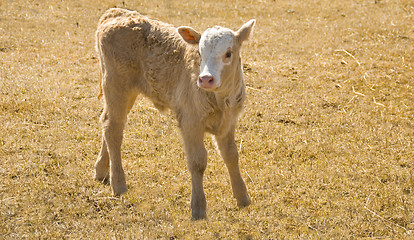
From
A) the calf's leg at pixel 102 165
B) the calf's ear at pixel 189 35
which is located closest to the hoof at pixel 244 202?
the calf's leg at pixel 102 165

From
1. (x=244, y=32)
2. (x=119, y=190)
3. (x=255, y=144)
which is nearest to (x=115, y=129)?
(x=119, y=190)

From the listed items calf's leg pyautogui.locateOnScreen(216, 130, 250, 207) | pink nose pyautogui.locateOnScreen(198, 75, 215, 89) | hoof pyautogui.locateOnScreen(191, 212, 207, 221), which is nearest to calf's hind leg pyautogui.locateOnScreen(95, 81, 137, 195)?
hoof pyautogui.locateOnScreen(191, 212, 207, 221)

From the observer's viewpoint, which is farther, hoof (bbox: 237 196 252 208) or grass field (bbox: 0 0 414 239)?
hoof (bbox: 237 196 252 208)

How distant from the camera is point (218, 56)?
17.5ft

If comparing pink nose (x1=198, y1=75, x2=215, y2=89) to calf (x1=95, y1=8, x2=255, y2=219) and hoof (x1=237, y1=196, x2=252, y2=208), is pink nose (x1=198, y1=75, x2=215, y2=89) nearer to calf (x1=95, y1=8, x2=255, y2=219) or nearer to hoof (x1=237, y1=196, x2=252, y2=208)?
calf (x1=95, y1=8, x2=255, y2=219)

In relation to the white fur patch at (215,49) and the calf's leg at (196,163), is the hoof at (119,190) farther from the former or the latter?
the white fur patch at (215,49)

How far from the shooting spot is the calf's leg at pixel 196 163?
5.83 meters

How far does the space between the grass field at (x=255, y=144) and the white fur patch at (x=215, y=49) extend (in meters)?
1.79

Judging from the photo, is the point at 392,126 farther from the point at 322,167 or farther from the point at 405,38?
the point at 405,38

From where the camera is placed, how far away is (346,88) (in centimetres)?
985

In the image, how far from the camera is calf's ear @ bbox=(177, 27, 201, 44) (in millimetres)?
5637

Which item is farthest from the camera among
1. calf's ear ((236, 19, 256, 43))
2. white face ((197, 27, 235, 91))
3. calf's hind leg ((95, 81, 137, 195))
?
calf's hind leg ((95, 81, 137, 195))

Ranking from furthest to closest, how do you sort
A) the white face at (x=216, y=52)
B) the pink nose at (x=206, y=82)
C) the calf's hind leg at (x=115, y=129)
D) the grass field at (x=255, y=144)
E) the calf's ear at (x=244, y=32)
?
the calf's hind leg at (x=115, y=129), the grass field at (x=255, y=144), the calf's ear at (x=244, y=32), the white face at (x=216, y=52), the pink nose at (x=206, y=82)

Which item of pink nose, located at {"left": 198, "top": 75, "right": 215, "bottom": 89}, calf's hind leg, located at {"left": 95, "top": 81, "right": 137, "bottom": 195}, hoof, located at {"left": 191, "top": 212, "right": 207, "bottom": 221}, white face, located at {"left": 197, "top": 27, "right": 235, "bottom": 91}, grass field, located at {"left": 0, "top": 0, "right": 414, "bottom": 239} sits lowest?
grass field, located at {"left": 0, "top": 0, "right": 414, "bottom": 239}
